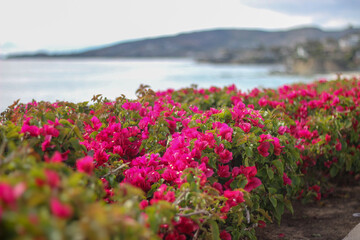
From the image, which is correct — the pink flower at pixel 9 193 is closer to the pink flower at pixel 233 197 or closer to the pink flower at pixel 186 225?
the pink flower at pixel 186 225

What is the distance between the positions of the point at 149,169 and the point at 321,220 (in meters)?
2.14

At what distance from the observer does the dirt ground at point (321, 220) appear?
315 cm

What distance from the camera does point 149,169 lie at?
6.98 feet

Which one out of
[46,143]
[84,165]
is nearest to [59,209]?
[84,165]

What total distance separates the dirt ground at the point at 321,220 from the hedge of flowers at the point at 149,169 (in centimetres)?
18

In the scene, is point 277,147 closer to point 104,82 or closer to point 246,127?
point 246,127

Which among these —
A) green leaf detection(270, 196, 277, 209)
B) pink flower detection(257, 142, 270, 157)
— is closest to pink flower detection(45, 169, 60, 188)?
pink flower detection(257, 142, 270, 157)

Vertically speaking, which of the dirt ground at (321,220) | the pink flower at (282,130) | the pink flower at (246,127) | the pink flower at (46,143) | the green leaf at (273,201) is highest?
the pink flower at (46,143)

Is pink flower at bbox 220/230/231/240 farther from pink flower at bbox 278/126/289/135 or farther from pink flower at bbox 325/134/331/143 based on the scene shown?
pink flower at bbox 325/134/331/143

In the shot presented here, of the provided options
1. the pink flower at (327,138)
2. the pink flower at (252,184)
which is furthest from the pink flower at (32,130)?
the pink flower at (327,138)

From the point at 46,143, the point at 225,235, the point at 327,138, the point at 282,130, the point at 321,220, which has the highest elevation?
the point at 46,143

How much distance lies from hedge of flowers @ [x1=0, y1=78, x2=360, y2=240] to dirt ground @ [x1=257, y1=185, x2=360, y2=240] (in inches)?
7.0

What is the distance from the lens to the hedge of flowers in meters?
0.88

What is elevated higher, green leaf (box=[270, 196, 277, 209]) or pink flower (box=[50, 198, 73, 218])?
pink flower (box=[50, 198, 73, 218])
